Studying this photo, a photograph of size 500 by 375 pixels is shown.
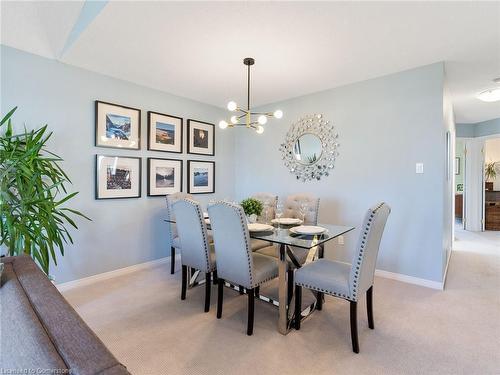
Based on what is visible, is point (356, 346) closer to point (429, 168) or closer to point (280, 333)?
point (280, 333)

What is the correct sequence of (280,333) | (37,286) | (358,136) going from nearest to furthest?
(37,286) → (280,333) → (358,136)

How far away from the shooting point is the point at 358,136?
3475 mm

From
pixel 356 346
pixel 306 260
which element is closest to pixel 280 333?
A: pixel 356 346

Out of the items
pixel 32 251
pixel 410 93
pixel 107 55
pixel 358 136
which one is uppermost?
pixel 107 55

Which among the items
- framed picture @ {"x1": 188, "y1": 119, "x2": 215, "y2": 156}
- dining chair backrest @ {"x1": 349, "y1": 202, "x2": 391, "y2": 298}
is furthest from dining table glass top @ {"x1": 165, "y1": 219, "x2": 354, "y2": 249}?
framed picture @ {"x1": 188, "y1": 119, "x2": 215, "y2": 156}

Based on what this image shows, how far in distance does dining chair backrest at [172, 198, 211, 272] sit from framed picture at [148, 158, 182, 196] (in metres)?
1.27

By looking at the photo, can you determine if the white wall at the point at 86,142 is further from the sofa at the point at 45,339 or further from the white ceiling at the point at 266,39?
the sofa at the point at 45,339

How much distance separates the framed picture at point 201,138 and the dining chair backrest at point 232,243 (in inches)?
86.6

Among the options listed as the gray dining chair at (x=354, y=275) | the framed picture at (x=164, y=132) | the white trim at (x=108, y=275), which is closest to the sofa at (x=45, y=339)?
the gray dining chair at (x=354, y=275)

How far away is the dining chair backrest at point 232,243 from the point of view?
2045 millimetres

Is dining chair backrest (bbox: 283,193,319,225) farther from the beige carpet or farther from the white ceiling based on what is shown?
the white ceiling

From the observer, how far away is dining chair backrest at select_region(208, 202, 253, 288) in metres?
2.04

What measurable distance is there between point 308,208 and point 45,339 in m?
2.73

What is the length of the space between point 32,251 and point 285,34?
277cm
